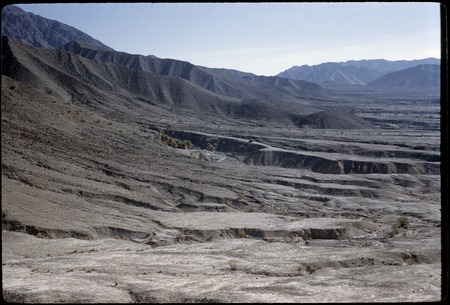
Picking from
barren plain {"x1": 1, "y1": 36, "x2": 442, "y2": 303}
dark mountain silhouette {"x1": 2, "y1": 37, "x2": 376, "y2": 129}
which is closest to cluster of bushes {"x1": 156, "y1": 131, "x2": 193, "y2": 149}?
barren plain {"x1": 1, "y1": 36, "x2": 442, "y2": 303}

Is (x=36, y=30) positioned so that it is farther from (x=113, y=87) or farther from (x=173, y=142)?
(x=173, y=142)

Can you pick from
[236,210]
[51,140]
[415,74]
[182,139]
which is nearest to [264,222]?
[236,210]

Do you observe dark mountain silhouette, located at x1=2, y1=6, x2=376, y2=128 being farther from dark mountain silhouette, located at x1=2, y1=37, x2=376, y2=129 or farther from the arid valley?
the arid valley

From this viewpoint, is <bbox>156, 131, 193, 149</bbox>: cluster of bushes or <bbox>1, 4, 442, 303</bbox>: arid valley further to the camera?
<bbox>156, 131, 193, 149</bbox>: cluster of bushes

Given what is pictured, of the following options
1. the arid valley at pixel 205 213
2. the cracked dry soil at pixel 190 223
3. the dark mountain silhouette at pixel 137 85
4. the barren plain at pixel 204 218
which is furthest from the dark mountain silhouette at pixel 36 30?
the cracked dry soil at pixel 190 223

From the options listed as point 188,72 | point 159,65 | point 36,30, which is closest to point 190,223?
point 188,72

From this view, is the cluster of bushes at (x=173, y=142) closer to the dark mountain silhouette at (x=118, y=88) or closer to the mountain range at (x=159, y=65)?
the dark mountain silhouette at (x=118, y=88)
